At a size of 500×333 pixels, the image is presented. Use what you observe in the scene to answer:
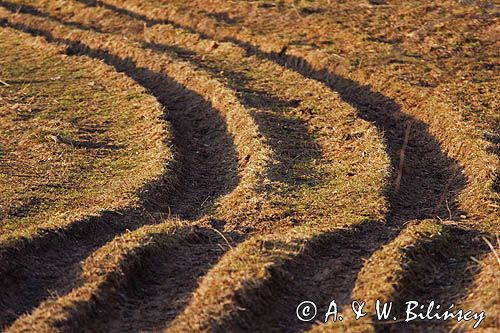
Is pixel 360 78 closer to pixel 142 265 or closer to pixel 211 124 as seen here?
pixel 211 124

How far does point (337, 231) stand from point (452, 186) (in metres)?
3.03

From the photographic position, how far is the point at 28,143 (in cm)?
1550

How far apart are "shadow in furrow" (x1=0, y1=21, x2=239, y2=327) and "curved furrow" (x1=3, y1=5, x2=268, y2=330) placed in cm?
2

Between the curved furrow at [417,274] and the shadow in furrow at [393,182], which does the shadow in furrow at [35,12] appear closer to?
the shadow in furrow at [393,182]

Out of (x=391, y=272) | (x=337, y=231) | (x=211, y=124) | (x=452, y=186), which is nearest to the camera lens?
(x=391, y=272)

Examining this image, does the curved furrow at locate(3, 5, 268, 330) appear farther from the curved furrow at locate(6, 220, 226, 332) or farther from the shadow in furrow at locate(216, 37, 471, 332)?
the shadow in furrow at locate(216, 37, 471, 332)

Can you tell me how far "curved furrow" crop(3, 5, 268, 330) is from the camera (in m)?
12.1

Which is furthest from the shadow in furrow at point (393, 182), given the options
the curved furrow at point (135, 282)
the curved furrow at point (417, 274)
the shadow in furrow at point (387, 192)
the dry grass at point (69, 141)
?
the dry grass at point (69, 141)

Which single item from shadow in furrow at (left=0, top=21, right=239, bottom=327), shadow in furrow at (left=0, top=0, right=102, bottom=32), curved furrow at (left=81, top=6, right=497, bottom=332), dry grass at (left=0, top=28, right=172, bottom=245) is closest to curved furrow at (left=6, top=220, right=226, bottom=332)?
shadow in furrow at (left=0, top=21, right=239, bottom=327)

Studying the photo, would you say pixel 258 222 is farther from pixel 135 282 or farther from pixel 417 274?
pixel 417 274

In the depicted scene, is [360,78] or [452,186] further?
[360,78]

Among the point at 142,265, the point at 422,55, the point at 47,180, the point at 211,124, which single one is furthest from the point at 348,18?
the point at 142,265

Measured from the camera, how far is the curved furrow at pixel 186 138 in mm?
12070

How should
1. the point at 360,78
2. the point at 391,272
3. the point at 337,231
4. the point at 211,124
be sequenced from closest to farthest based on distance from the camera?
the point at 391,272 → the point at 337,231 → the point at 211,124 → the point at 360,78
